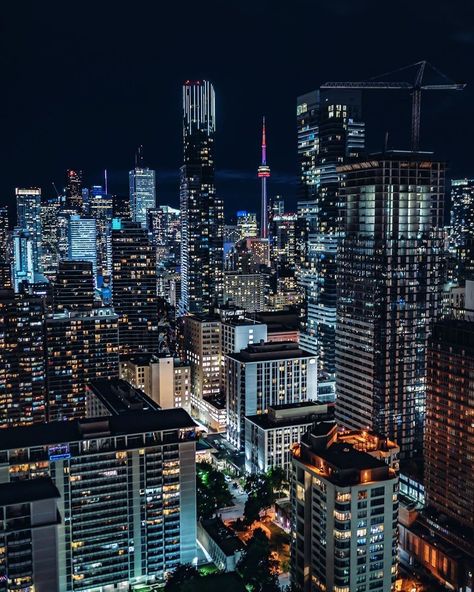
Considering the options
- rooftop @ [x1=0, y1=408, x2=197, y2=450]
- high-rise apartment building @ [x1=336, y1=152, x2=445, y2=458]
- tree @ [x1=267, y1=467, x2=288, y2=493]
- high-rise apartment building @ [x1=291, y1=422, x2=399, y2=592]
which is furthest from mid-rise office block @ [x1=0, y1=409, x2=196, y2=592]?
high-rise apartment building @ [x1=336, y1=152, x2=445, y2=458]

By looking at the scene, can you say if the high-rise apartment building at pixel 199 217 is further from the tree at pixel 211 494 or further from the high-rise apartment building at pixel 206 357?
the tree at pixel 211 494


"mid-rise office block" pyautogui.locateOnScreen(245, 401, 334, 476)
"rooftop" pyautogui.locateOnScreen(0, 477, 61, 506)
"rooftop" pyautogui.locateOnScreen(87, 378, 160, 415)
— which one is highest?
"rooftop" pyautogui.locateOnScreen(0, 477, 61, 506)

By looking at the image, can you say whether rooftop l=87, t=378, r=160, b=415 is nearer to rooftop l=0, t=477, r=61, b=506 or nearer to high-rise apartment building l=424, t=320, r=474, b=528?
rooftop l=0, t=477, r=61, b=506

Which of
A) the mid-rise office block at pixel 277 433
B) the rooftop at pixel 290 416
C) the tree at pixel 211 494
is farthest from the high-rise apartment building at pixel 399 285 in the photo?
the tree at pixel 211 494

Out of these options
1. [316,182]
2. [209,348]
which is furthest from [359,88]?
[209,348]

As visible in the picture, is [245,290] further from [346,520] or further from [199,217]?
[346,520]

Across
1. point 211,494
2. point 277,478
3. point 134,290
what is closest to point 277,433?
point 277,478
